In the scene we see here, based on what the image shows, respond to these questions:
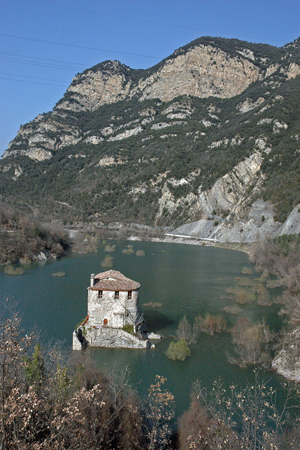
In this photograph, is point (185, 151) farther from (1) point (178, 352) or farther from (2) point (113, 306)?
(1) point (178, 352)

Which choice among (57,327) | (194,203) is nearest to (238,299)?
(57,327)

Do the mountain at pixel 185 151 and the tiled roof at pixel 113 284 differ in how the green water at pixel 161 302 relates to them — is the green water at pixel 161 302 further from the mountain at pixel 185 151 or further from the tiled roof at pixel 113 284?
the mountain at pixel 185 151

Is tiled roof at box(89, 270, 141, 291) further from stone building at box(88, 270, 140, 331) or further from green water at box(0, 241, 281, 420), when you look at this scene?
green water at box(0, 241, 281, 420)

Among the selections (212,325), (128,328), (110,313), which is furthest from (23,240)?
(212,325)

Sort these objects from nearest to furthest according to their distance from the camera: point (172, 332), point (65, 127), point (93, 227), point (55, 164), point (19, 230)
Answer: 1. point (172, 332)
2. point (19, 230)
3. point (93, 227)
4. point (55, 164)
5. point (65, 127)

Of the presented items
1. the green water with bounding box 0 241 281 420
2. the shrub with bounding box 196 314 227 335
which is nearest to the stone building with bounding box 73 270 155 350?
the green water with bounding box 0 241 281 420

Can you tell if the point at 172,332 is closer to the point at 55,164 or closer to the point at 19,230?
the point at 19,230
